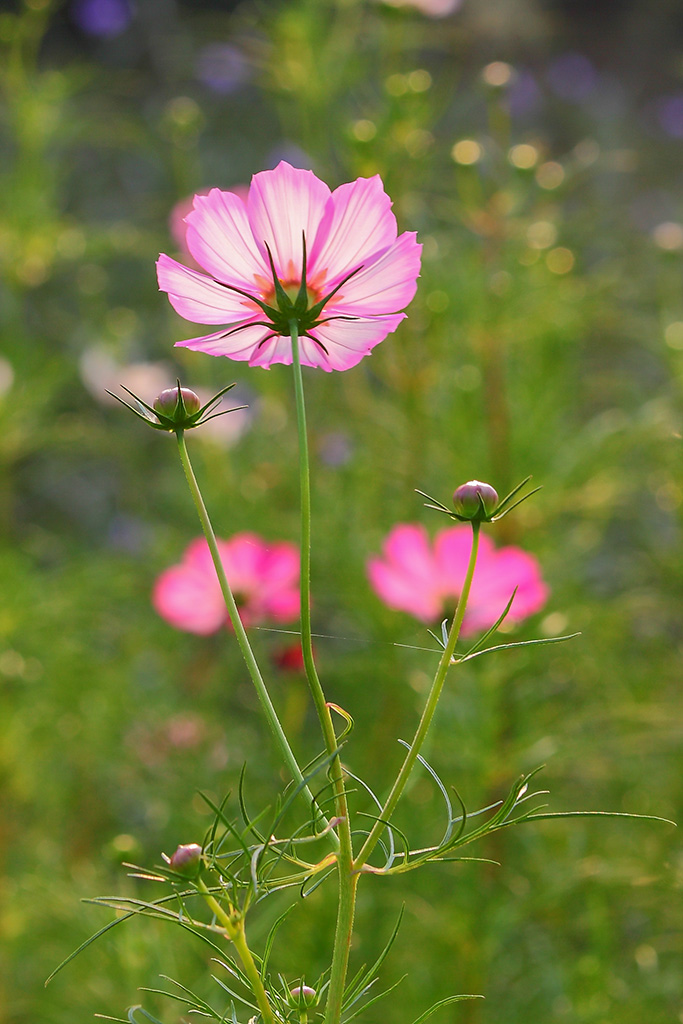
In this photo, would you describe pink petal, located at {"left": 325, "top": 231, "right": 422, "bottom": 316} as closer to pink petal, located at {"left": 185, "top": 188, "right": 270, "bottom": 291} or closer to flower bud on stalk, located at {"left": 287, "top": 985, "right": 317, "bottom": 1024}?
pink petal, located at {"left": 185, "top": 188, "right": 270, "bottom": 291}

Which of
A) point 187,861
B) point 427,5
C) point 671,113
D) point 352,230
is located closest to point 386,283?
point 352,230

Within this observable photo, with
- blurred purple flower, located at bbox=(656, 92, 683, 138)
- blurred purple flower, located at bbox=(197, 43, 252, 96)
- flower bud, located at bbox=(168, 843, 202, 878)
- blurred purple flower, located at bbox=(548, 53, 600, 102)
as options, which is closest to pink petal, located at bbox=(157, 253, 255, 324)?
flower bud, located at bbox=(168, 843, 202, 878)

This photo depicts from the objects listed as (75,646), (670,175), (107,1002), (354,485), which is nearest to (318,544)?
(354,485)

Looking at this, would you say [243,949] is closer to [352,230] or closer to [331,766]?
[331,766]

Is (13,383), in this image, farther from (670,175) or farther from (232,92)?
(670,175)

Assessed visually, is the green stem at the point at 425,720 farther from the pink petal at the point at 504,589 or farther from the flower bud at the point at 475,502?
the pink petal at the point at 504,589

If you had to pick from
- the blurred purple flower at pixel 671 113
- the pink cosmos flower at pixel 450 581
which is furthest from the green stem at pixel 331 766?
the blurred purple flower at pixel 671 113
